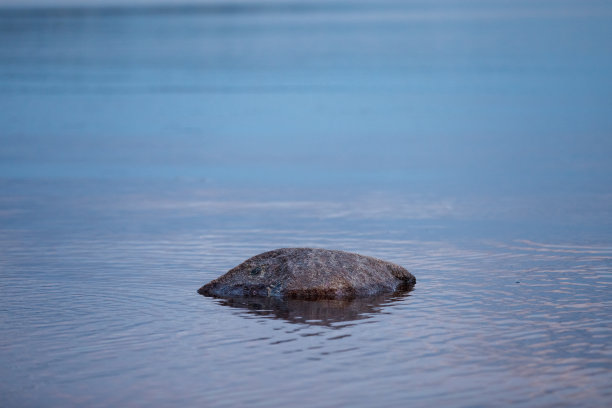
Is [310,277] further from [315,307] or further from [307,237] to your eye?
[307,237]

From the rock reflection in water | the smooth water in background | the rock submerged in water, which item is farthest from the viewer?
the rock submerged in water

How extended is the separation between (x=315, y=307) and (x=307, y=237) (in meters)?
4.18

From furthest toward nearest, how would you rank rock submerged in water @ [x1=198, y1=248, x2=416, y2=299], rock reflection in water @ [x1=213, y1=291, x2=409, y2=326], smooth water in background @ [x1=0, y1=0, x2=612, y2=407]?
1. rock submerged in water @ [x1=198, y1=248, x2=416, y2=299]
2. rock reflection in water @ [x1=213, y1=291, x2=409, y2=326]
3. smooth water in background @ [x1=0, y1=0, x2=612, y2=407]

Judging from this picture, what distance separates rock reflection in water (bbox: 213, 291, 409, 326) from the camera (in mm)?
9984

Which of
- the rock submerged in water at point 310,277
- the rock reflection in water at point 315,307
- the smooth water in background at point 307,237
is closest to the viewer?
the smooth water in background at point 307,237

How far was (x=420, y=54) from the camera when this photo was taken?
195ft

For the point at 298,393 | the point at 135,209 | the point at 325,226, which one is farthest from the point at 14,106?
the point at 298,393

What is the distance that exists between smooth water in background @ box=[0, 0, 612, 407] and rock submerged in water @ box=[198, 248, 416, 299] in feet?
0.90

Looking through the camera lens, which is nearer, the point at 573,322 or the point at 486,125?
the point at 573,322

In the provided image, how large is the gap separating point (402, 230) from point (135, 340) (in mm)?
6687

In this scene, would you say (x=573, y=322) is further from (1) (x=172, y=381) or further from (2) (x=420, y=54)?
(2) (x=420, y=54)

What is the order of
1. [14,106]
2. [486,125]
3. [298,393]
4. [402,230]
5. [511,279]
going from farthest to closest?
[14,106] < [486,125] < [402,230] < [511,279] < [298,393]

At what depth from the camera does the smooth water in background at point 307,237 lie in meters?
8.17

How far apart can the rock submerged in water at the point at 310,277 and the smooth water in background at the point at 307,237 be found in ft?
0.90
